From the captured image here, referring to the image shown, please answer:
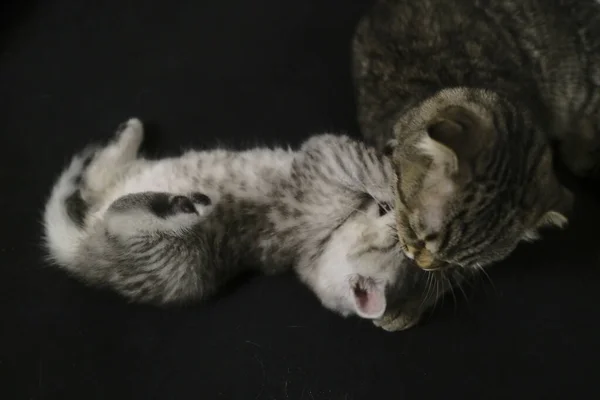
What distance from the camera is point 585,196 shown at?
1.67 meters

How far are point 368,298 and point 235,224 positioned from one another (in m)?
0.40

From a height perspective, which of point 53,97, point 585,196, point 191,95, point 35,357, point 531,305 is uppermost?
point 53,97

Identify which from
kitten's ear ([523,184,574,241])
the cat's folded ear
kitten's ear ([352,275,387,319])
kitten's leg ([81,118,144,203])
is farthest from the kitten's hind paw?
kitten's ear ([523,184,574,241])

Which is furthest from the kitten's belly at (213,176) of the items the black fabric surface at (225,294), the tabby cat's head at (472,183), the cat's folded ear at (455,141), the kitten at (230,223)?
the cat's folded ear at (455,141)

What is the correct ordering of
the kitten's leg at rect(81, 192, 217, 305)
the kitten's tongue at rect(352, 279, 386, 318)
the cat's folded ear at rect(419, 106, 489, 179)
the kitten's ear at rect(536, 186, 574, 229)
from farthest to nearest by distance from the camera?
the kitten's leg at rect(81, 192, 217, 305), the kitten's tongue at rect(352, 279, 386, 318), the kitten's ear at rect(536, 186, 574, 229), the cat's folded ear at rect(419, 106, 489, 179)

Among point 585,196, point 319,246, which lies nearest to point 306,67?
point 319,246

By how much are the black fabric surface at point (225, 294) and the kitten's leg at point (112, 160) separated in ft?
0.25

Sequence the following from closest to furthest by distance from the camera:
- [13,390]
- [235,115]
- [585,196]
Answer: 1. [13,390]
2. [585,196]
3. [235,115]

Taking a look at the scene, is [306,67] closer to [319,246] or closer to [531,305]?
[319,246]

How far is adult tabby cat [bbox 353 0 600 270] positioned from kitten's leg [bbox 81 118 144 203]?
2.11ft

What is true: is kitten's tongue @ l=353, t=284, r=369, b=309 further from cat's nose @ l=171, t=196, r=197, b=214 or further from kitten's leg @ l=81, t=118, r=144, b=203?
kitten's leg @ l=81, t=118, r=144, b=203

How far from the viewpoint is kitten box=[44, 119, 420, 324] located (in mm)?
1453

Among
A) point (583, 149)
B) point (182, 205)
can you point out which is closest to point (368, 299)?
point (182, 205)

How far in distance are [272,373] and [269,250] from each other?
32cm
